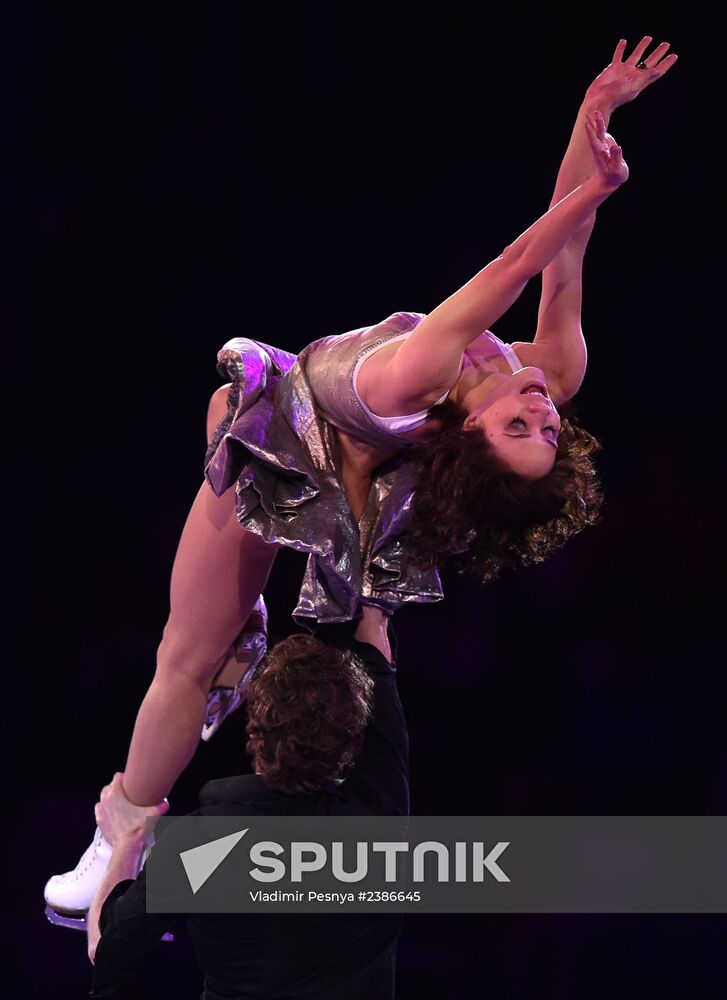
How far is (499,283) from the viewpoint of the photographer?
185cm

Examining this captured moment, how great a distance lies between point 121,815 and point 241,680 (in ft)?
1.24

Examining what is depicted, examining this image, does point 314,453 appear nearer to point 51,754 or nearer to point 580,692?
point 580,692

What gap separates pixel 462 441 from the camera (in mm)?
2061

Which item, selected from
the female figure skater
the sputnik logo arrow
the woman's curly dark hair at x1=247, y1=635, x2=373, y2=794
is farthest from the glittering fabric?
the sputnik logo arrow

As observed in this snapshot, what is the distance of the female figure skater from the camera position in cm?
203

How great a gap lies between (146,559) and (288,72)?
147 cm

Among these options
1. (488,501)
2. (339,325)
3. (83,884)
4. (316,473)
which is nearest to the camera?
(488,501)

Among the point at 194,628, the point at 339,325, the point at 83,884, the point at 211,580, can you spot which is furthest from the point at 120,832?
the point at 339,325

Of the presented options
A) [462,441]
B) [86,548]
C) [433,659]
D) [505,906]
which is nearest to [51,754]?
[86,548]

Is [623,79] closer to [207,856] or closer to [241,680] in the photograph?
[241,680]

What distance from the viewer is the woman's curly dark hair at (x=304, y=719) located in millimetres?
1906

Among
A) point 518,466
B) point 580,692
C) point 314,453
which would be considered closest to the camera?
point 518,466

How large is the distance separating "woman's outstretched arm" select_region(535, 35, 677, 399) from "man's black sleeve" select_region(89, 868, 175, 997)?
1.23m

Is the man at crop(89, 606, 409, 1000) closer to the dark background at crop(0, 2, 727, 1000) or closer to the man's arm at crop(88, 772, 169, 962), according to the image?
the man's arm at crop(88, 772, 169, 962)
